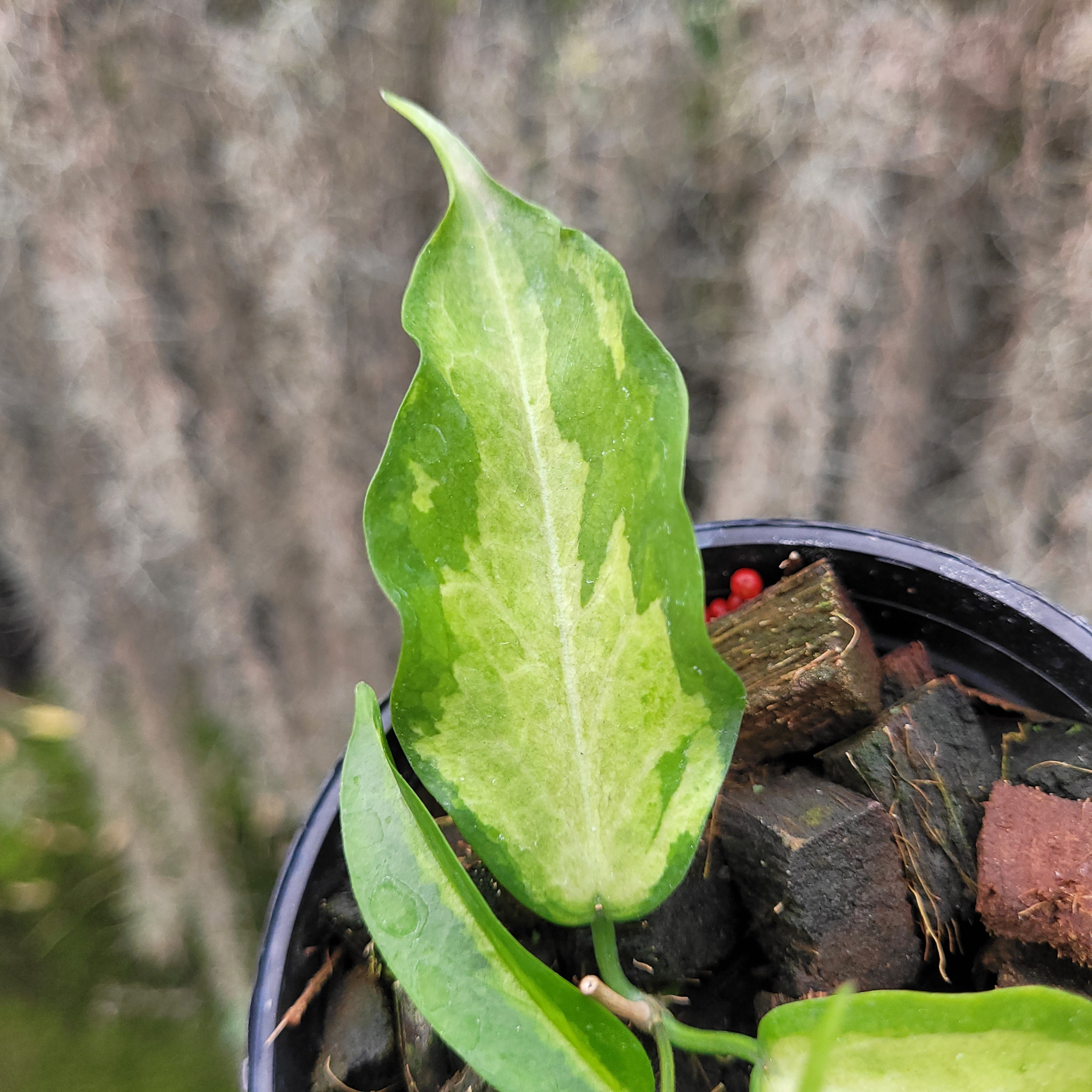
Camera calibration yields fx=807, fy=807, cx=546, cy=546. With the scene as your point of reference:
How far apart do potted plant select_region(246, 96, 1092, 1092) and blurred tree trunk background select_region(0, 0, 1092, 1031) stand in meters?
0.38

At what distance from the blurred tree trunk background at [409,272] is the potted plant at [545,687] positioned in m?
0.38

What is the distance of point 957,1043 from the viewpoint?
0.80ft

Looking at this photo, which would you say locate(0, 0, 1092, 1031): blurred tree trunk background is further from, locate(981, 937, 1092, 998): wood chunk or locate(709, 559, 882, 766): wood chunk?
locate(981, 937, 1092, 998): wood chunk

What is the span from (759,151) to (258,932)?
985 millimetres

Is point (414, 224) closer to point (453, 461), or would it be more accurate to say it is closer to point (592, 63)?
point (592, 63)

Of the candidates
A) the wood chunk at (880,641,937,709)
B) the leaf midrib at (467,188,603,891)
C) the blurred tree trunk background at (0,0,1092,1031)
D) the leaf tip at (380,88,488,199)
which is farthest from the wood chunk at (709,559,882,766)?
the blurred tree trunk background at (0,0,1092,1031)

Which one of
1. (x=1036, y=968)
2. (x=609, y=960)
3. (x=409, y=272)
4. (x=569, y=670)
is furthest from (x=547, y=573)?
(x=409, y=272)

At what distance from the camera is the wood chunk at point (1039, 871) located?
0.31 metres

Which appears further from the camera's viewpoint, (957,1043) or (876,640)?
(876,640)

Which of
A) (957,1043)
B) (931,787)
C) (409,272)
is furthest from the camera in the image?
(409,272)

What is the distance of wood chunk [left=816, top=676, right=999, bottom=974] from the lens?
346mm

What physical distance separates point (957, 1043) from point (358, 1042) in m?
0.23

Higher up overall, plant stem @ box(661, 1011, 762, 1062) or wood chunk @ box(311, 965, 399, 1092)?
plant stem @ box(661, 1011, 762, 1062)

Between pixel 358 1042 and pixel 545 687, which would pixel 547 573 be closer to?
pixel 545 687
